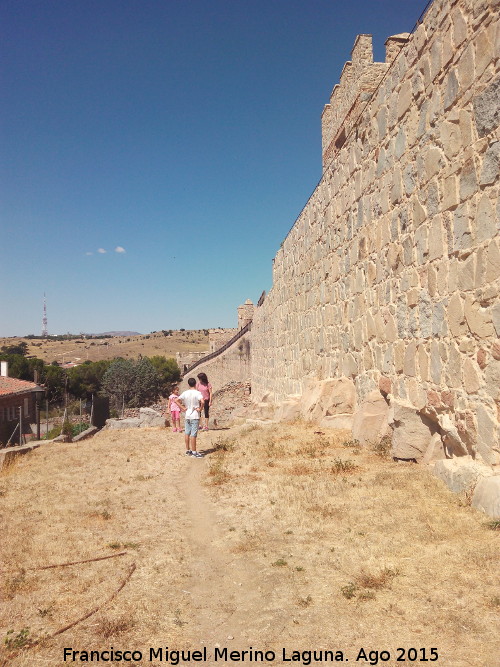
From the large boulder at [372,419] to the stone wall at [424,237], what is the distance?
0.15ft

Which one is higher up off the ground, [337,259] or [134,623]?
[337,259]

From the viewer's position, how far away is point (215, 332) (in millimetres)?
40750

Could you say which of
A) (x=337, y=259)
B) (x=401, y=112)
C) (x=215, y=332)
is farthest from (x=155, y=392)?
(x=401, y=112)

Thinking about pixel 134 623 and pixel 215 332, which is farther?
pixel 215 332

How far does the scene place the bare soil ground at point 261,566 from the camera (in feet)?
9.46

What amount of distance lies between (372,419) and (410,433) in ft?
4.07

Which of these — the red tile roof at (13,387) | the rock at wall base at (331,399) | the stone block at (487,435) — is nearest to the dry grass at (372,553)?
the stone block at (487,435)

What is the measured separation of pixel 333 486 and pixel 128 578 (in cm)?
253

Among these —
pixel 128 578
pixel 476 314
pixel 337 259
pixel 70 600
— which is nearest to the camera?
pixel 70 600

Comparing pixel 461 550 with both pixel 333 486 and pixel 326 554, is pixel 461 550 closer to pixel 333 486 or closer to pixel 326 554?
pixel 326 554

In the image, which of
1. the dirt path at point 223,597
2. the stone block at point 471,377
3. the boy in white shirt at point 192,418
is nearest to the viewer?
the dirt path at point 223,597

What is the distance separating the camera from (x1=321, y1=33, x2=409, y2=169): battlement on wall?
973 centimetres

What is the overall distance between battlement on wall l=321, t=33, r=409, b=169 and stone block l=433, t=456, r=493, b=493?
648 cm

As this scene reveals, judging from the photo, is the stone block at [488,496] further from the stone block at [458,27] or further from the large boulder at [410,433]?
the stone block at [458,27]
